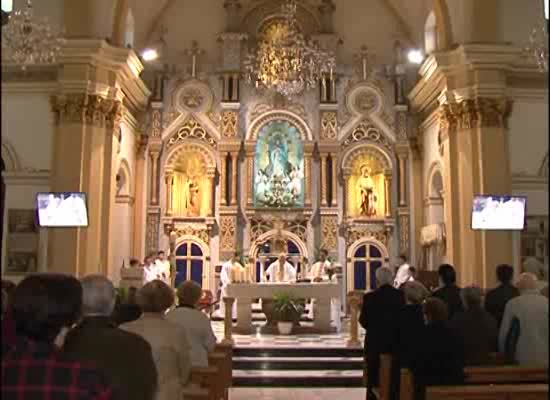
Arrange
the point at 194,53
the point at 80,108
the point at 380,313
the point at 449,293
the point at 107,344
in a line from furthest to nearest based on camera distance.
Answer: the point at 194,53
the point at 80,108
the point at 449,293
the point at 380,313
the point at 107,344

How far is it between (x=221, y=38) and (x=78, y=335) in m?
16.1

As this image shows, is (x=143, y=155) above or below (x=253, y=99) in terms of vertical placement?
below

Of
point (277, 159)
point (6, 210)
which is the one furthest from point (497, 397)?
point (277, 159)

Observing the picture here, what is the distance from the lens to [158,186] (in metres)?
18.1

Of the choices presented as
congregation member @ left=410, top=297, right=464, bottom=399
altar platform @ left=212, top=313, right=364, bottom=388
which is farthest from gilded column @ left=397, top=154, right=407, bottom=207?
congregation member @ left=410, top=297, right=464, bottom=399

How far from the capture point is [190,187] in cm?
1836

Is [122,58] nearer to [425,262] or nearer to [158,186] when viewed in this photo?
[158,186]

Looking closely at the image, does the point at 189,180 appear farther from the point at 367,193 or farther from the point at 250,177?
the point at 367,193

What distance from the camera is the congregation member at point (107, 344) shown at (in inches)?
130

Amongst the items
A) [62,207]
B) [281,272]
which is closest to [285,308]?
[281,272]

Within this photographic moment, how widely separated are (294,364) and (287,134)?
913 centimetres

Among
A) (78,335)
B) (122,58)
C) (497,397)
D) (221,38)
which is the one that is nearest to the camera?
(78,335)

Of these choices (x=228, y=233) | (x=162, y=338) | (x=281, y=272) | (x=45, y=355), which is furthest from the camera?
(x=228, y=233)

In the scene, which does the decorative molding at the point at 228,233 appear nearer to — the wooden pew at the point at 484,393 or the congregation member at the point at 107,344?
the wooden pew at the point at 484,393
